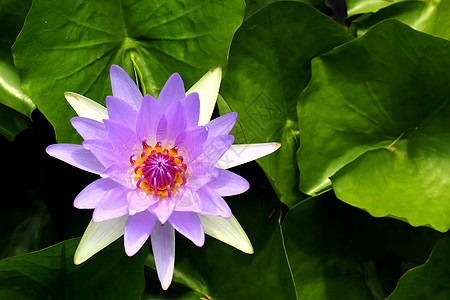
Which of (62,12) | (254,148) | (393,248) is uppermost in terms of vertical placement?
(62,12)

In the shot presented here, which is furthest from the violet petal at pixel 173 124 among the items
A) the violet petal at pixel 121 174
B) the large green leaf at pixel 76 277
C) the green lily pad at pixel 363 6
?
the green lily pad at pixel 363 6

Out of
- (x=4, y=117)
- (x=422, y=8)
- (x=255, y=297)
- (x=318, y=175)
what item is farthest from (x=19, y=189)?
(x=422, y=8)

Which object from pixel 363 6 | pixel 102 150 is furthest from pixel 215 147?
pixel 363 6

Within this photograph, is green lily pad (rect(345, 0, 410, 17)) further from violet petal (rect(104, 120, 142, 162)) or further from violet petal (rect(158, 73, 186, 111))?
violet petal (rect(104, 120, 142, 162))

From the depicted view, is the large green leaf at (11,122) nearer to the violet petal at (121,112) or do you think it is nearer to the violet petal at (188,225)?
the violet petal at (121,112)

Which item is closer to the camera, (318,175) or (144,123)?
(144,123)

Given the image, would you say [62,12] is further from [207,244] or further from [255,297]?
[255,297]

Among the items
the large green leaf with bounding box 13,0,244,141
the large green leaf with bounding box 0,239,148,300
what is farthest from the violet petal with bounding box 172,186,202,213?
the large green leaf with bounding box 13,0,244,141
